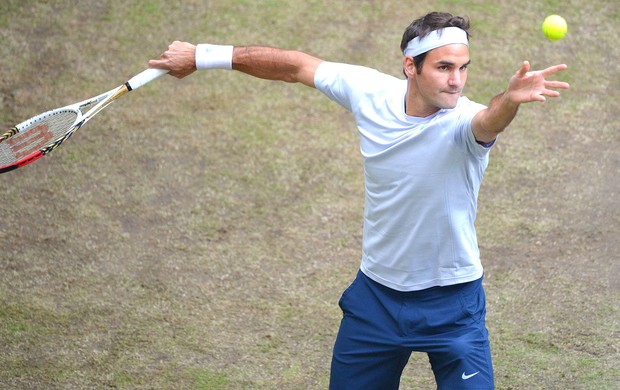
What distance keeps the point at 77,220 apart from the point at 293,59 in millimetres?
3496

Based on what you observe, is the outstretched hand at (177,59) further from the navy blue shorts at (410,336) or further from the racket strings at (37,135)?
the navy blue shorts at (410,336)

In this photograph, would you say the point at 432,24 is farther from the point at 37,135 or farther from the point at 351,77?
the point at 37,135

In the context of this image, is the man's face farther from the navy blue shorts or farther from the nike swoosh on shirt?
the nike swoosh on shirt

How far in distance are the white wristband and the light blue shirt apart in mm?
836

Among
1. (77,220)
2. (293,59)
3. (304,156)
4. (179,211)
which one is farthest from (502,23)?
(293,59)

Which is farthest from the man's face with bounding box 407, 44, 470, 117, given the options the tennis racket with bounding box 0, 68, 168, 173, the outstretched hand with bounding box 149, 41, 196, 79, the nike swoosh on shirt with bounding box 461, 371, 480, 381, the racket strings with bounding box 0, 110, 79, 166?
the racket strings with bounding box 0, 110, 79, 166

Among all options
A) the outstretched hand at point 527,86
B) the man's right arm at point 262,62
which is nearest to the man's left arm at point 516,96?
the outstretched hand at point 527,86

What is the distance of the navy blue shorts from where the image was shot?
4566 mm

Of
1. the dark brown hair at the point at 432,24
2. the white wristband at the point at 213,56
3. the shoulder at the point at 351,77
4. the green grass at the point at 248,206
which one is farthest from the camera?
the green grass at the point at 248,206

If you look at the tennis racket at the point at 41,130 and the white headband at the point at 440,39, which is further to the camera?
the tennis racket at the point at 41,130

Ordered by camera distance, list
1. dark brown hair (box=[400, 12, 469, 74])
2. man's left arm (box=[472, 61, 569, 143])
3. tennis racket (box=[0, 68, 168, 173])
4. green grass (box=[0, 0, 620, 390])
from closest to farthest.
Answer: man's left arm (box=[472, 61, 569, 143])
dark brown hair (box=[400, 12, 469, 74])
tennis racket (box=[0, 68, 168, 173])
green grass (box=[0, 0, 620, 390])

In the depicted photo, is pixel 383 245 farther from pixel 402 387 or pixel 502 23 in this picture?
pixel 502 23

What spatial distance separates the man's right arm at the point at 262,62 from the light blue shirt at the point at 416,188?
407mm

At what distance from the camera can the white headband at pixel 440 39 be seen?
4500 mm
